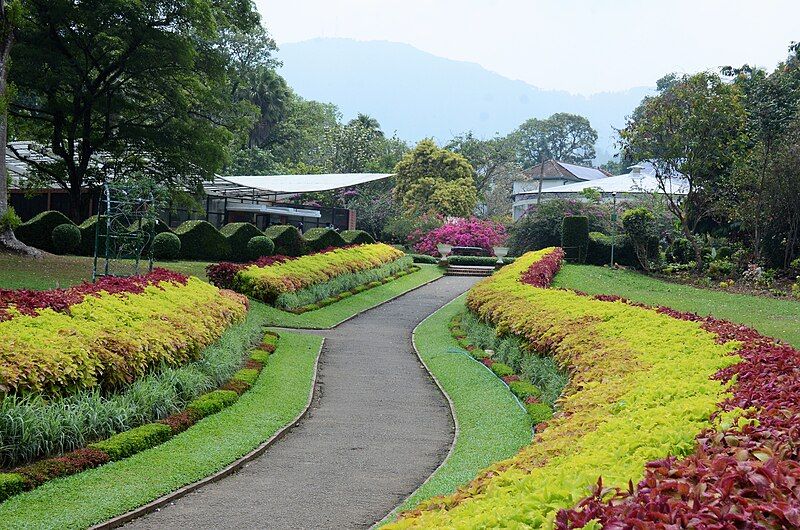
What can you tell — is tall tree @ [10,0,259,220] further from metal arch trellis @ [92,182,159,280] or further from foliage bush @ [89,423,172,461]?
foliage bush @ [89,423,172,461]

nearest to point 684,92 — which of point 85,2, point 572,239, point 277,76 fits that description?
point 572,239

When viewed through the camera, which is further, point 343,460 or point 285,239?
point 285,239

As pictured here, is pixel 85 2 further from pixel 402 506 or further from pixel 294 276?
pixel 402 506

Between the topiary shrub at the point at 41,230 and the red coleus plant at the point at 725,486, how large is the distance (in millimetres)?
20874

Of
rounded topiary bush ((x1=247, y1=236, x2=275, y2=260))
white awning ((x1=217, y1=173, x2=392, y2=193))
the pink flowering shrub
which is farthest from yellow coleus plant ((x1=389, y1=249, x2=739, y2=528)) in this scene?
the pink flowering shrub

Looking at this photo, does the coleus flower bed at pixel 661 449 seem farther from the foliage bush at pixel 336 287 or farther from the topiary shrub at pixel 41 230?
→ the topiary shrub at pixel 41 230

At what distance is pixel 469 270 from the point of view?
33.6 m

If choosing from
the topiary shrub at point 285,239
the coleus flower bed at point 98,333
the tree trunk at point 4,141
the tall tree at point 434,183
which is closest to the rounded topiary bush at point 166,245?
the topiary shrub at point 285,239

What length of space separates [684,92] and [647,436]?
25.0 m

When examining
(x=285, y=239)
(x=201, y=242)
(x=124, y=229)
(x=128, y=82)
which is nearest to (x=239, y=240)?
(x=201, y=242)

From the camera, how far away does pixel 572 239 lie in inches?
1259

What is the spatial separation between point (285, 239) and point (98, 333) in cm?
1983

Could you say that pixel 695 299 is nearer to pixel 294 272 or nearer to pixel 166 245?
pixel 294 272

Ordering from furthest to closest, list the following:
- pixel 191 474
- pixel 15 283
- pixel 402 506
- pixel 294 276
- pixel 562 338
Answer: pixel 294 276 → pixel 15 283 → pixel 562 338 → pixel 191 474 → pixel 402 506
